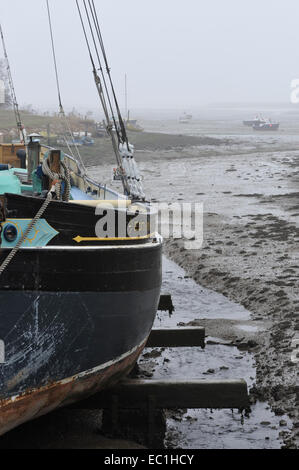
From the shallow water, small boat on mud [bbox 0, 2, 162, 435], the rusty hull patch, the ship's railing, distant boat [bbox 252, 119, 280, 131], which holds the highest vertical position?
distant boat [bbox 252, 119, 280, 131]

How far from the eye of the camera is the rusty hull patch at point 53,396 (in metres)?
6.78

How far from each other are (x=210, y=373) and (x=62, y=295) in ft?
11.6

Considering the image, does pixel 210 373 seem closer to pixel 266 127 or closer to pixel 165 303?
pixel 165 303

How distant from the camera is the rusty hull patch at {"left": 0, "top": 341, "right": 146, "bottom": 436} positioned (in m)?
6.78

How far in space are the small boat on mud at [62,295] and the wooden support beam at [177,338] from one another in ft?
6.29

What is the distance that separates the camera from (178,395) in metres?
7.77

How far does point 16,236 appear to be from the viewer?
6902mm

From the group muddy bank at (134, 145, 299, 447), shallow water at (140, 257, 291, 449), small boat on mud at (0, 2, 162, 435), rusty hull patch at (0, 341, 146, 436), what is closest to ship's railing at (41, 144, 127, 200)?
shallow water at (140, 257, 291, 449)

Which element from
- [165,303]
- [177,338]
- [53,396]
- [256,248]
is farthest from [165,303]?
[256,248]

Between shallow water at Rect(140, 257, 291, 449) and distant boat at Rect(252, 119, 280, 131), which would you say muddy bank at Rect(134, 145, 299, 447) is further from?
distant boat at Rect(252, 119, 280, 131)

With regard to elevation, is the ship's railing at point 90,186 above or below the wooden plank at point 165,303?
above

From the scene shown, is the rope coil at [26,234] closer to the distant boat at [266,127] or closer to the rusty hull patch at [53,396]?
the rusty hull patch at [53,396]

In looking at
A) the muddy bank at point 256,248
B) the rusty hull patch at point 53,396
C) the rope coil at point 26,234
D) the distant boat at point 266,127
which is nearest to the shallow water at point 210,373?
the muddy bank at point 256,248

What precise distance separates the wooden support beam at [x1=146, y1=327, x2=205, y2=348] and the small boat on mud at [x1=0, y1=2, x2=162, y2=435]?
192 cm
